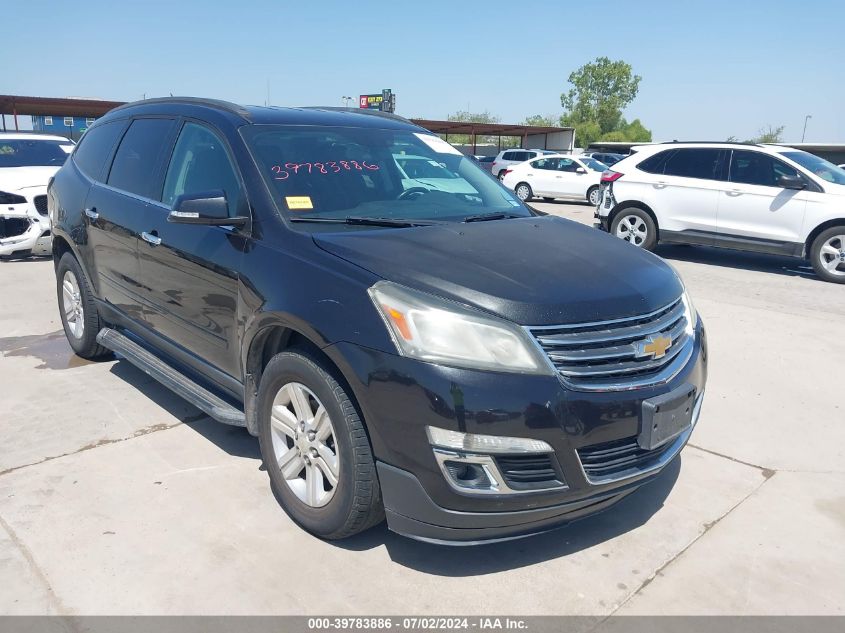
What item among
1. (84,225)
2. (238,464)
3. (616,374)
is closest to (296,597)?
(238,464)

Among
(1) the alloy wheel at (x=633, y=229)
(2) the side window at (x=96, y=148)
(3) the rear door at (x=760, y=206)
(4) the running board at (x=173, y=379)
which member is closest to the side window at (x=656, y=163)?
(1) the alloy wheel at (x=633, y=229)

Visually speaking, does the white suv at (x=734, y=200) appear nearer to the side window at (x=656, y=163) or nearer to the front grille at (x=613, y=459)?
the side window at (x=656, y=163)

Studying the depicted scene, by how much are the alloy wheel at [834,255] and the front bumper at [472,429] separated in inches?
302

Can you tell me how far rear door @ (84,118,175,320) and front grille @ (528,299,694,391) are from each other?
2667 mm

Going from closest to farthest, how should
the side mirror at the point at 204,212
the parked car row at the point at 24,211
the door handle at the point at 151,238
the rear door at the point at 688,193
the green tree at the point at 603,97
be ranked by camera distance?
the side mirror at the point at 204,212 → the door handle at the point at 151,238 → the parked car row at the point at 24,211 → the rear door at the point at 688,193 → the green tree at the point at 603,97

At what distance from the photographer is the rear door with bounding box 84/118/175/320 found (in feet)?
13.6

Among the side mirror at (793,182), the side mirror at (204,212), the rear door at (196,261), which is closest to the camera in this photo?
the side mirror at (204,212)

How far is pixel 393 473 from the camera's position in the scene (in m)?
2.55

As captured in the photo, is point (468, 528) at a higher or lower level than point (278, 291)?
lower

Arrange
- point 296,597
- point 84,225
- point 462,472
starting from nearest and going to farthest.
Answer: point 462,472, point 296,597, point 84,225

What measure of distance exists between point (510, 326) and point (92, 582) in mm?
1894

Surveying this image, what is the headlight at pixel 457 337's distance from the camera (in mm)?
2475

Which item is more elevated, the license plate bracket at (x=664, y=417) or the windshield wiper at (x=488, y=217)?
the windshield wiper at (x=488, y=217)
